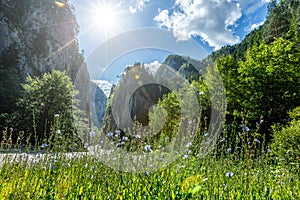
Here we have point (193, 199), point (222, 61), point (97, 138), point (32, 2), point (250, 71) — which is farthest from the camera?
point (32, 2)

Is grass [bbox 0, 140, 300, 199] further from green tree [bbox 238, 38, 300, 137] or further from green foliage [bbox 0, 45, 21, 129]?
green foliage [bbox 0, 45, 21, 129]

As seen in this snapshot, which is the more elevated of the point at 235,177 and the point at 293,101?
the point at 293,101

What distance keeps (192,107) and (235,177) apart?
40.2 feet

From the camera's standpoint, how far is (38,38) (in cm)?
5241

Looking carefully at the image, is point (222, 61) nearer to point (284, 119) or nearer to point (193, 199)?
point (284, 119)

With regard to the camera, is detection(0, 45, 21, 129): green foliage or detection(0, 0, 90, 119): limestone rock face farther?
detection(0, 0, 90, 119): limestone rock face

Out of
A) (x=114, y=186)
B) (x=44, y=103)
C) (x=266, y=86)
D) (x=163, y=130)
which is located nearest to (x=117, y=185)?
(x=114, y=186)

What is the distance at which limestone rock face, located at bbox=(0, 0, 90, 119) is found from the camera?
4288 centimetres

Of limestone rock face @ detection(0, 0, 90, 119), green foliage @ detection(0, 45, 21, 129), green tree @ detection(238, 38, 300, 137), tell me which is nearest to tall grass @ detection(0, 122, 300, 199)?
green tree @ detection(238, 38, 300, 137)

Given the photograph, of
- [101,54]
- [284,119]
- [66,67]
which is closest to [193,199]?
[101,54]

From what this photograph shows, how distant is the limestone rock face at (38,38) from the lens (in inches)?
1688

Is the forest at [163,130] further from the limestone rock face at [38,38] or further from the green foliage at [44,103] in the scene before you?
the limestone rock face at [38,38]

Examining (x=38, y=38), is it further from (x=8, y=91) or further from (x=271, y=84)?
(x=271, y=84)

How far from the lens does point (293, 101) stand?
15094mm
